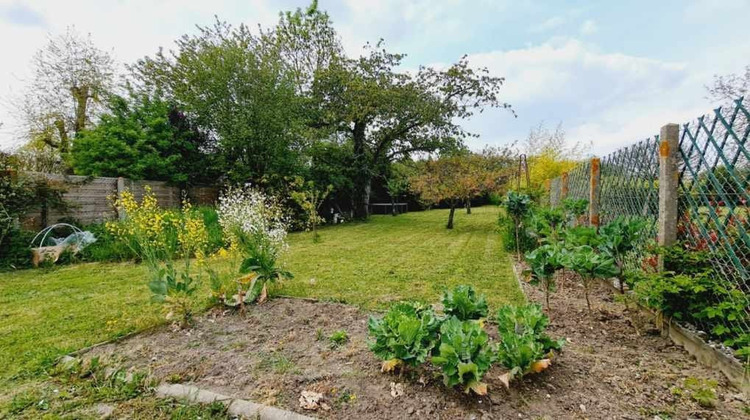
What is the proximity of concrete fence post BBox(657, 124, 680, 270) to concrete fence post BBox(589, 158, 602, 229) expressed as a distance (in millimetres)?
2028

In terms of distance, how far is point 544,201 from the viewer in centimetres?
822

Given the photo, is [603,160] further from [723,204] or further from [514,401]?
[514,401]

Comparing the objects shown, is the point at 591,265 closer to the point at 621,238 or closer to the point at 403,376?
the point at 621,238

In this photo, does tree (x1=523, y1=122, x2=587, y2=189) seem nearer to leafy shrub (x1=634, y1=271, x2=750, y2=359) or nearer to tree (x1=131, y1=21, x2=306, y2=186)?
tree (x1=131, y1=21, x2=306, y2=186)

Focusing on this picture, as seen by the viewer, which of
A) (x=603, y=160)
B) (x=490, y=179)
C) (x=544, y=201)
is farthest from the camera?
(x=490, y=179)

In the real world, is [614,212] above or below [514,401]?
above

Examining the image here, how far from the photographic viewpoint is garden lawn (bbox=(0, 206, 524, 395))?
2.37m

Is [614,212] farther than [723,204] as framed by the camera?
Yes

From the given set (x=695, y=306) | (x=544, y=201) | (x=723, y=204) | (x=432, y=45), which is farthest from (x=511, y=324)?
(x=544, y=201)

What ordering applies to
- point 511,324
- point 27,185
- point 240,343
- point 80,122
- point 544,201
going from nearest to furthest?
point 511,324, point 240,343, point 27,185, point 544,201, point 80,122

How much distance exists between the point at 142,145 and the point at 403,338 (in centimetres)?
917

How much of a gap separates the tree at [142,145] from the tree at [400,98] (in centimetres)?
449

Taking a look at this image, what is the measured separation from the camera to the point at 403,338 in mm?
1661

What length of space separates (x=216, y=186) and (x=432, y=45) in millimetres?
7183
